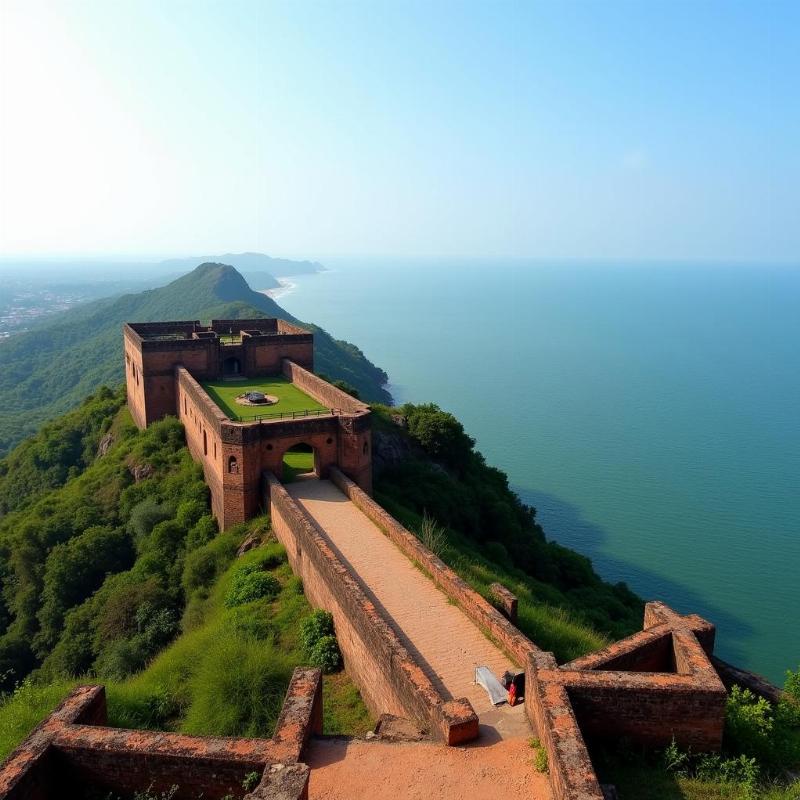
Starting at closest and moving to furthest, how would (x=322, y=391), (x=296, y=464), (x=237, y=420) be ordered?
(x=237, y=420)
(x=296, y=464)
(x=322, y=391)

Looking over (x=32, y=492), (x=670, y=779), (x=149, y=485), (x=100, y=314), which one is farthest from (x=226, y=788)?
(x=100, y=314)

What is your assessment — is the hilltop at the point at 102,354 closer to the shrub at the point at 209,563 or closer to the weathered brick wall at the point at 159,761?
the shrub at the point at 209,563

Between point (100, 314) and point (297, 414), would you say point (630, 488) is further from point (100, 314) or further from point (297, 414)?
point (100, 314)

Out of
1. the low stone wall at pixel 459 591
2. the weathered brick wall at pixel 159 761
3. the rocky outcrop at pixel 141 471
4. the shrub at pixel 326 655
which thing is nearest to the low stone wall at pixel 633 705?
the low stone wall at pixel 459 591

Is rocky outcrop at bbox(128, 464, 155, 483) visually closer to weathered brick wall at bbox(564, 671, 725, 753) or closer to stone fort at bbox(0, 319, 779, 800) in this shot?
stone fort at bbox(0, 319, 779, 800)

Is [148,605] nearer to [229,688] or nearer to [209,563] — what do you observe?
[209,563]

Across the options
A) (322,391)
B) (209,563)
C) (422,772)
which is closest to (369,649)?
(422,772)
